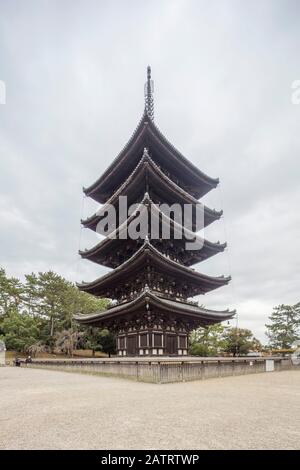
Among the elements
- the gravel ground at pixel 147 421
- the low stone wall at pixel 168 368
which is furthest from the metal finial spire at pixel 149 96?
the gravel ground at pixel 147 421

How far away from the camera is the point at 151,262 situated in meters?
20.8

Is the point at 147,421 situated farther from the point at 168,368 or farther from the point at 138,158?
the point at 138,158

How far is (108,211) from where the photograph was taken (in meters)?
27.6

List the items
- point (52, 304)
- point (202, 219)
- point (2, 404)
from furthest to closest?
point (52, 304) < point (202, 219) < point (2, 404)

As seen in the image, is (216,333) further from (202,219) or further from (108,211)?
(108,211)

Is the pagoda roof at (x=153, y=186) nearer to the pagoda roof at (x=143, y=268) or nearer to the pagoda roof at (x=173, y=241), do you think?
the pagoda roof at (x=173, y=241)

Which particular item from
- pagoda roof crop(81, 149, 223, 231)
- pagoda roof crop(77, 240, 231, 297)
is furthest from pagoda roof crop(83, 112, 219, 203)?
pagoda roof crop(77, 240, 231, 297)

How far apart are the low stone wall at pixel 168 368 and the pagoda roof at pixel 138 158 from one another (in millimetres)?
15013

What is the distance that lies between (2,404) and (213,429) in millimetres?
6423

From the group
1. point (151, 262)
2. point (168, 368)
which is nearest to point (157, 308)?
point (151, 262)

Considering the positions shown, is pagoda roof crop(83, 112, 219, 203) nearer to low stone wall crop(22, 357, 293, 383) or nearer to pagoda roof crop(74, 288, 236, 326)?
pagoda roof crop(74, 288, 236, 326)

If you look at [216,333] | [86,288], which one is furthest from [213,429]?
[216,333]

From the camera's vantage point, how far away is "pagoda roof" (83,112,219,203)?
23906 millimetres

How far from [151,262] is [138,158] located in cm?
977
